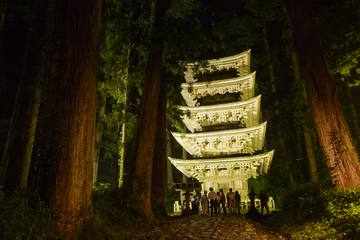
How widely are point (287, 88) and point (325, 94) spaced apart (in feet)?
53.0

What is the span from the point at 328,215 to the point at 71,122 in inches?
236

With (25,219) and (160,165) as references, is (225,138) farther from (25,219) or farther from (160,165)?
(25,219)

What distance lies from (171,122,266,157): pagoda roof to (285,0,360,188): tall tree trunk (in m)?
11.9

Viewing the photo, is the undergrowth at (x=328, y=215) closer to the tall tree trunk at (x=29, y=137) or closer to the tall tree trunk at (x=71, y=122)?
the tall tree trunk at (x=71, y=122)

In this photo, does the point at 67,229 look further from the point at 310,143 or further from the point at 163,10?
the point at 310,143

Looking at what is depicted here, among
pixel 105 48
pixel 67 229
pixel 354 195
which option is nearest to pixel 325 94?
pixel 354 195

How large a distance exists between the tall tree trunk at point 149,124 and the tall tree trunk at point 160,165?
1.36 metres

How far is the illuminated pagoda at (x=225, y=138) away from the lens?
21.1 metres

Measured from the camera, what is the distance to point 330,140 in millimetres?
8242

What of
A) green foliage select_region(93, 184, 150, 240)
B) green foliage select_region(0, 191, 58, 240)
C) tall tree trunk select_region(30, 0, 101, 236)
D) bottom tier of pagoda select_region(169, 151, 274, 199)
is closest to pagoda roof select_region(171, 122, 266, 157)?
bottom tier of pagoda select_region(169, 151, 274, 199)

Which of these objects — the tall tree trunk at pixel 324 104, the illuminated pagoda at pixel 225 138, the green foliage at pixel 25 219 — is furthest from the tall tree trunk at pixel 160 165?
the illuminated pagoda at pixel 225 138

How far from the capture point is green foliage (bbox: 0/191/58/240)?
429cm

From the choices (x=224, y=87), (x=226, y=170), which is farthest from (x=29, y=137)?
(x=224, y=87)

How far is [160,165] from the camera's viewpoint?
1223 cm
